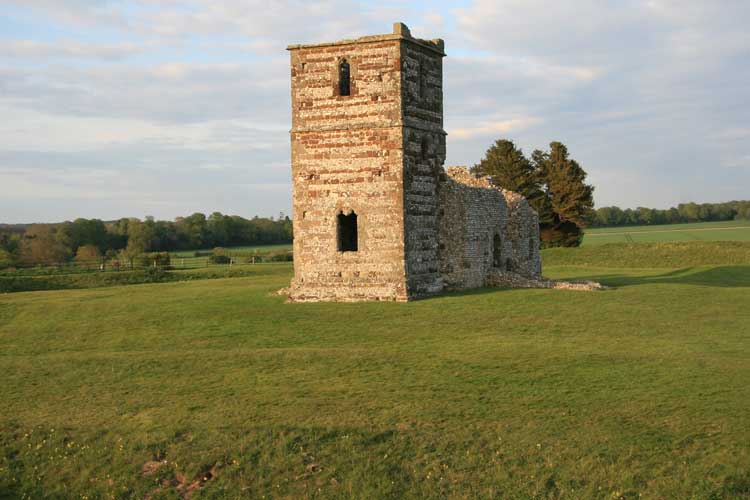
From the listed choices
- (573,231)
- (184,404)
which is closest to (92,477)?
(184,404)

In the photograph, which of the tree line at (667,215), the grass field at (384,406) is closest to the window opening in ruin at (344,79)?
the grass field at (384,406)

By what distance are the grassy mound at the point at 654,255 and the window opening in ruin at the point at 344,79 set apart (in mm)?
26347

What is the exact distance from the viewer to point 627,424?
11445mm

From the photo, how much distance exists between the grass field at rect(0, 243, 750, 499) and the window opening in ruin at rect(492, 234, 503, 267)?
779 centimetres

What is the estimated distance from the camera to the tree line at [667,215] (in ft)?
351

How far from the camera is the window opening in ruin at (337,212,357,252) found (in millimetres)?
23500

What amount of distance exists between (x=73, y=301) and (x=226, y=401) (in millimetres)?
13291

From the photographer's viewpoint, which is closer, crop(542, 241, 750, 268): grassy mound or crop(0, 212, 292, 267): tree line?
crop(542, 241, 750, 268): grassy mound

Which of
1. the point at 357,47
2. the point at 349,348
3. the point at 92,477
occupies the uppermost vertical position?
the point at 357,47

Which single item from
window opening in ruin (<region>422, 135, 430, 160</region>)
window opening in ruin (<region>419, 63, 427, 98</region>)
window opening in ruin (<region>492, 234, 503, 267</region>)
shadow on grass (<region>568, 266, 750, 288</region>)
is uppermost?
window opening in ruin (<region>419, 63, 427, 98</region>)

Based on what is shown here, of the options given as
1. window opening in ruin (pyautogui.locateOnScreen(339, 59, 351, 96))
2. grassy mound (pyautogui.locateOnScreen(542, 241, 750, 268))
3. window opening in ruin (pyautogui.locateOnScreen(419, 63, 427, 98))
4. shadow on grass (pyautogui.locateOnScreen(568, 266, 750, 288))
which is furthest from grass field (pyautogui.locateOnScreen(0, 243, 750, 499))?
grassy mound (pyautogui.locateOnScreen(542, 241, 750, 268))

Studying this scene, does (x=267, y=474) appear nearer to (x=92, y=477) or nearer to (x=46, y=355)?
(x=92, y=477)

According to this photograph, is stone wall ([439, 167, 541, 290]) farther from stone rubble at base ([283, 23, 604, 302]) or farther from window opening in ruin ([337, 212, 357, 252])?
window opening in ruin ([337, 212, 357, 252])

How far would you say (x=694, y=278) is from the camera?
102 ft
